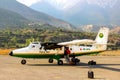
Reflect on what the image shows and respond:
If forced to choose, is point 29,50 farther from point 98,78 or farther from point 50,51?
point 98,78

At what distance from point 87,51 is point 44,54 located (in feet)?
19.3

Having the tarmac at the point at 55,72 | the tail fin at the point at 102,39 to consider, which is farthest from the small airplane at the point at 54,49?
the tarmac at the point at 55,72

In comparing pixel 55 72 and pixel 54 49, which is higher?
A: pixel 54 49

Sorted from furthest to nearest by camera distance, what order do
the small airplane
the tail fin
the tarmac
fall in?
the tail fin, the small airplane, the tarmac

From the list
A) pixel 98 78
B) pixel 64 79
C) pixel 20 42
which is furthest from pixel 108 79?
pixel 20 42

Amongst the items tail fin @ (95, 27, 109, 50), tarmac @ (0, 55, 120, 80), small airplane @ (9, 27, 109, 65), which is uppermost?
tail fin @ (95, 27, 109, 50)

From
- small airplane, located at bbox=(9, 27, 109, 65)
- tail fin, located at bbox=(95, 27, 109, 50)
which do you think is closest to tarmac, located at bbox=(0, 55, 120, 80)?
small airplane, located at bbox=(9, 27, 109, 65)

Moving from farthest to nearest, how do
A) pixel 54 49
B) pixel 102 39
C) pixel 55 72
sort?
pixel 102 39, pixel 54 49, pixel 55 72

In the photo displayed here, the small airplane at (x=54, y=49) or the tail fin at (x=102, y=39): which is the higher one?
the tail fin at (x=102, y=39)

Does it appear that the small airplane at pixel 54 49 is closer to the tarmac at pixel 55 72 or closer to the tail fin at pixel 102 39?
the tail fin at pixel 102 39

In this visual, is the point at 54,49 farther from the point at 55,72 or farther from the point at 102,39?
the point at 55,72

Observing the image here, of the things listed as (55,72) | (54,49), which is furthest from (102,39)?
(55,72)

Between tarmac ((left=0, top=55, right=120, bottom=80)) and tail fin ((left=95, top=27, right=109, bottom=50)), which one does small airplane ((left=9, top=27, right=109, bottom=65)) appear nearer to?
tail fin ((left=95, top=27, right=109, bottom=50))

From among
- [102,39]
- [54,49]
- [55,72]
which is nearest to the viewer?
[55,72]
